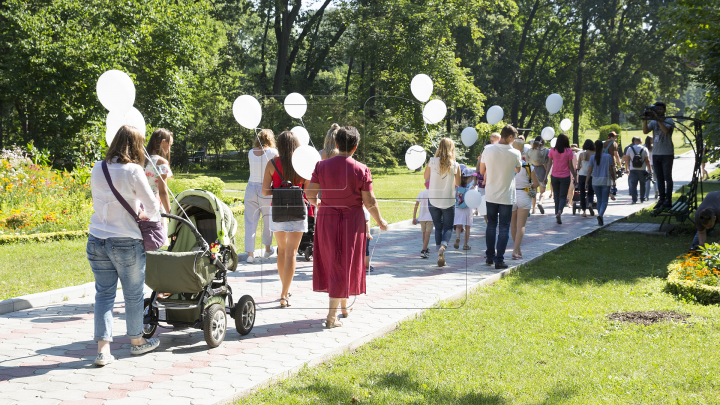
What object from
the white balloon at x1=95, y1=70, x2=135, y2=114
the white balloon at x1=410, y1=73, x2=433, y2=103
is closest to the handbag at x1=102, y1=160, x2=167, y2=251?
the white balloon at x1=95, y1=70, x2=135, y2=114

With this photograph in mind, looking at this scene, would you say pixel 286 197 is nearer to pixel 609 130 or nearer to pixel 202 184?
pixel 202 184

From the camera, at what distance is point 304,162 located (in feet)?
19.3

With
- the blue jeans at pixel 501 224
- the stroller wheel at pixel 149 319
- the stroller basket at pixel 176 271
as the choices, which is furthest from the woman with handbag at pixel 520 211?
the stroller wheel at pixel 149 319

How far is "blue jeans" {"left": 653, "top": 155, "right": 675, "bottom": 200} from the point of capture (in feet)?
40.6

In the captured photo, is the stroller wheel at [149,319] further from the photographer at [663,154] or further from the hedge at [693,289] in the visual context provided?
the photographer at [663,154]

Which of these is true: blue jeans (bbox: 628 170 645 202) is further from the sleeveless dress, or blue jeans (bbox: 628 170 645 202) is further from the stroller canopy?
the stroller canopy

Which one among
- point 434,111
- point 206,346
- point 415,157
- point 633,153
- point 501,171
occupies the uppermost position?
point 434,111

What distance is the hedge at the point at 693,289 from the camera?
628 cm

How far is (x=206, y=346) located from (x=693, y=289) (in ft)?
17.2

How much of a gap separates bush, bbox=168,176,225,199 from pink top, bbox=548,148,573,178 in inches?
310

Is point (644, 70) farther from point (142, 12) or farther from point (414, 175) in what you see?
point (414, 175)

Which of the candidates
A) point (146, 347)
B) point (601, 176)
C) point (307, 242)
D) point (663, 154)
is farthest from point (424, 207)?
point (663, 154)

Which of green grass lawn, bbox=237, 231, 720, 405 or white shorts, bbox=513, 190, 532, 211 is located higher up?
white shorts, bbox=513, 190, 532, 211

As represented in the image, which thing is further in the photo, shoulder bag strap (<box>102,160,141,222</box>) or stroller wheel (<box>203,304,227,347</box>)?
stroller wheel (<box>203,304,227,347</box>)
